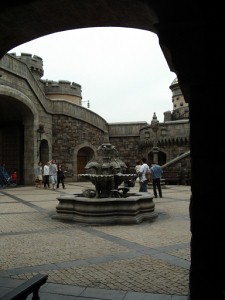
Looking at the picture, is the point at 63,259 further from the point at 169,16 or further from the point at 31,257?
the point at 169,16

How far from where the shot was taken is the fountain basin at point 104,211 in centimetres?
852

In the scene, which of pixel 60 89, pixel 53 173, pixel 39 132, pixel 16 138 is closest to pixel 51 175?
pixel 53 173

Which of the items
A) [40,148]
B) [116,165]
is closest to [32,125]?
[40,148]

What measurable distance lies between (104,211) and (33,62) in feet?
81.6

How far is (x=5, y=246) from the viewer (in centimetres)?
611

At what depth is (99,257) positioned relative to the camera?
5.39 meters

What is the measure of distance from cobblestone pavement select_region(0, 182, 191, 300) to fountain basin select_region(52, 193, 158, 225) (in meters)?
0.29

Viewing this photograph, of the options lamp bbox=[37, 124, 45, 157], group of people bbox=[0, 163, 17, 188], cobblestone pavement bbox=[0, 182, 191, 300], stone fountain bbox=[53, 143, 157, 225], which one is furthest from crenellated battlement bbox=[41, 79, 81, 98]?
cobblestone pavement bbox=[0, 182, 191, 300]

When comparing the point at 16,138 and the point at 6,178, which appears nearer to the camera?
the point at 6,178

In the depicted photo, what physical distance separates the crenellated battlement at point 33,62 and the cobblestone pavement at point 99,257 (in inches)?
856

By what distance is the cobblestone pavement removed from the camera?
4016 millimetres

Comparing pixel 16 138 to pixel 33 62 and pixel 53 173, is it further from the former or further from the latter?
pixel 33 62

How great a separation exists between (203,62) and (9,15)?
2062 millimetres

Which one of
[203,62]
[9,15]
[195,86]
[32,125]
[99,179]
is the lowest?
[99,179]
